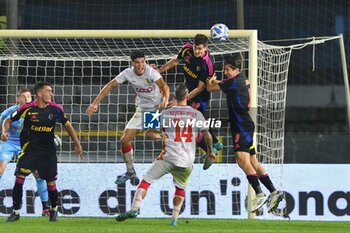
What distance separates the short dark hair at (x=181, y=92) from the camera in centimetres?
1688

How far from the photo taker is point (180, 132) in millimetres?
17000

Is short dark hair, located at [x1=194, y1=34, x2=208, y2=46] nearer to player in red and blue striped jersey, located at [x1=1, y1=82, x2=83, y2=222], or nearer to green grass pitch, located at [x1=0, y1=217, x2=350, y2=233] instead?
player in red and blue striped jersey, located at [x1=1, y1=82, x2=83, y2=222]

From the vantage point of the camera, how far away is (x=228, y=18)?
2995 centimetres

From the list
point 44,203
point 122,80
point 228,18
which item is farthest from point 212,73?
point 228,18

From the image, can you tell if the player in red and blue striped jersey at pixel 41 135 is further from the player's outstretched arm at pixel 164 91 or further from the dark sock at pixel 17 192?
the player's outstretched arm at pixel 164 91

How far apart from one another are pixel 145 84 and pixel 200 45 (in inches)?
43.7

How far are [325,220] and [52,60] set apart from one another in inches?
226

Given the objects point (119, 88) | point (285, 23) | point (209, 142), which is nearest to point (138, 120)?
point (209, 142)

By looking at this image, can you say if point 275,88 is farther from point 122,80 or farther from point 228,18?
point 228,18

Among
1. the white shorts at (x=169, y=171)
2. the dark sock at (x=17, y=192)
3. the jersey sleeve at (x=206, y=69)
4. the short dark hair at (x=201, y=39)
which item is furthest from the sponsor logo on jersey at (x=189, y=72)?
the dark sock at (x=17, y=192)

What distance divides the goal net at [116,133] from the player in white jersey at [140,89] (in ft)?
5.67

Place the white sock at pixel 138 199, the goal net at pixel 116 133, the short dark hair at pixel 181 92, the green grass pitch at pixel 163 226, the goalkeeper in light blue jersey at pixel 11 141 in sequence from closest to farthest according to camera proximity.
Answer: the green grass pitch at pixel 163 226
the short dark hair at pixel 181 92
the white sock at pixel 138 199
the goalkeeper in light blue jersey at pixel 11 141
the goal net at pixel 116 133

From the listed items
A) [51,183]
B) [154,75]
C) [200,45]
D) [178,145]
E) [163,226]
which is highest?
[200,45]

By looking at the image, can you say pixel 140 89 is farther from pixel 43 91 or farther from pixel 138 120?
pixel 43 91
